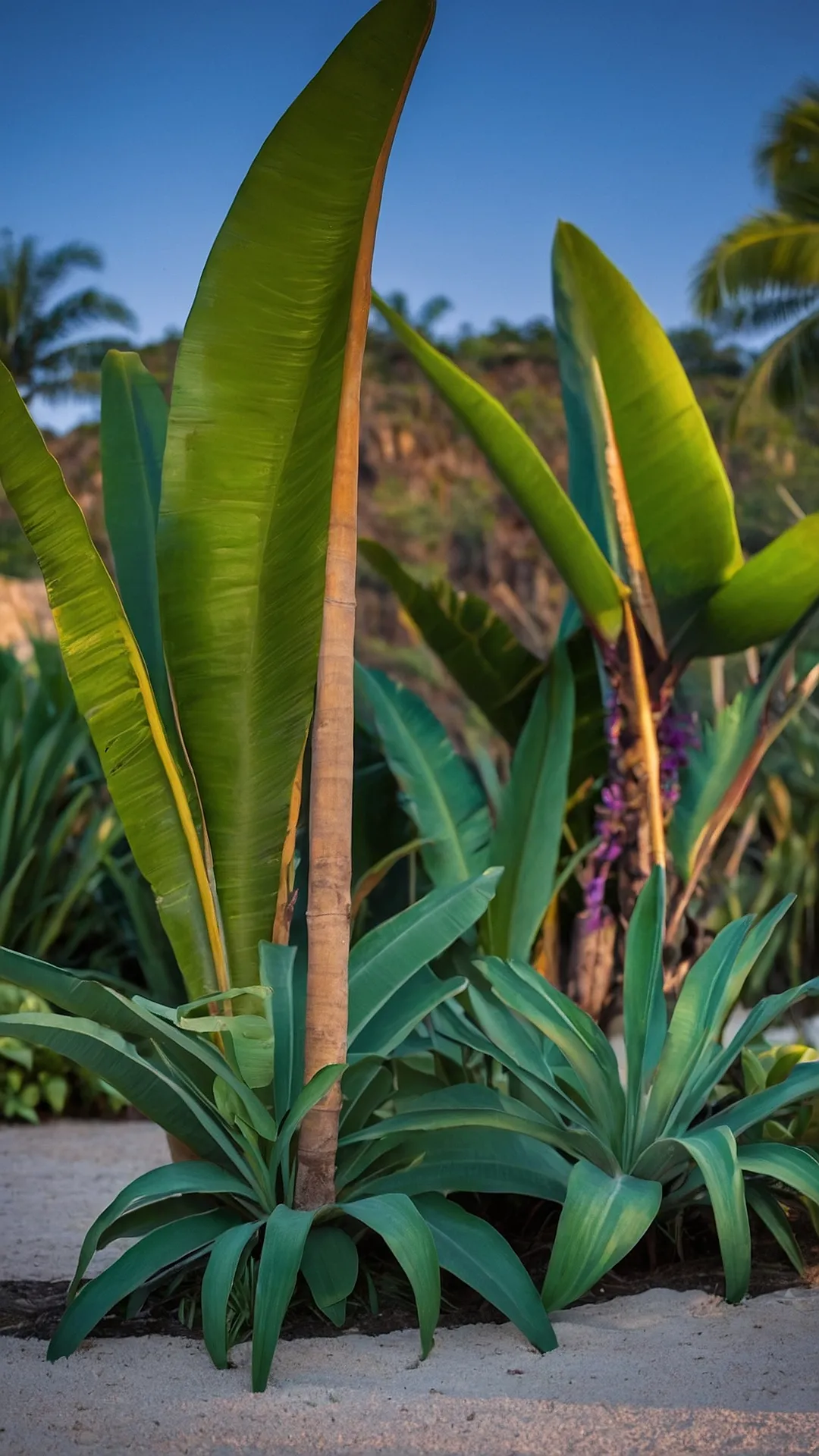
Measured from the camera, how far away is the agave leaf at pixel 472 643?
3.57 m

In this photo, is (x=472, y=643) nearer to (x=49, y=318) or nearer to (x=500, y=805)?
(x=500, y=805)

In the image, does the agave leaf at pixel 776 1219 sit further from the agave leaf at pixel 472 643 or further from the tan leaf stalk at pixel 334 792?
the agave leaf at pixel 472 643

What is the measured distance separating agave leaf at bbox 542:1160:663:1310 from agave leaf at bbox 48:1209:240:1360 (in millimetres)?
579

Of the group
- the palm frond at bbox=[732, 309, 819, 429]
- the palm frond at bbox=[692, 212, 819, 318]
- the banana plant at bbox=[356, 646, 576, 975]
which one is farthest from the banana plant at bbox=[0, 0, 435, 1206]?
the palm frond at bbox=[732, 309, 819, 429]

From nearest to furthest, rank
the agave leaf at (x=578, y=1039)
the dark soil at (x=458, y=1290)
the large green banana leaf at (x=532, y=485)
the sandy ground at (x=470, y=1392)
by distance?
the sandy ground at (x=470, y=1392) → the dark soil at (x=458, y=1290) → the agave leaf at (x=578, y=1039) → the large green banana leaf at (x=532, y=485)

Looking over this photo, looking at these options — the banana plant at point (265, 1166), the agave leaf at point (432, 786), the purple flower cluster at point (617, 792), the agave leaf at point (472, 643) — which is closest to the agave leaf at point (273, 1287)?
the banana plant at point (265, 1166)

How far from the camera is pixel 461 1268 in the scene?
5.91 feet

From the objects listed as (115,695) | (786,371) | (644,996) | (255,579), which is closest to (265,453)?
(255,579)

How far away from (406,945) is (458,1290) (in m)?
0.63

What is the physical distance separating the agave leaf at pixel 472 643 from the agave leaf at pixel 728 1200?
1.94m

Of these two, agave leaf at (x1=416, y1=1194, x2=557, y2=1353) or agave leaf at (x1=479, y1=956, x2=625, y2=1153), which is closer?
agave leaf at (x1=416, y1=1194, x2=557, y2=1353)

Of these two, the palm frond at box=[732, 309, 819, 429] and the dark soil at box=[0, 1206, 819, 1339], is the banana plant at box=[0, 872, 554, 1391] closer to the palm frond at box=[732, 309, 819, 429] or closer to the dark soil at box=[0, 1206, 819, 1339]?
the dark soil at box=[0, 1206, 819, 1339]

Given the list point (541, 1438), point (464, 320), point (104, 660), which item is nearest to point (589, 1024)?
point (541, 1438)

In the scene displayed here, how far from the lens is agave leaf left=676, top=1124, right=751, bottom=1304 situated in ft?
5.65
